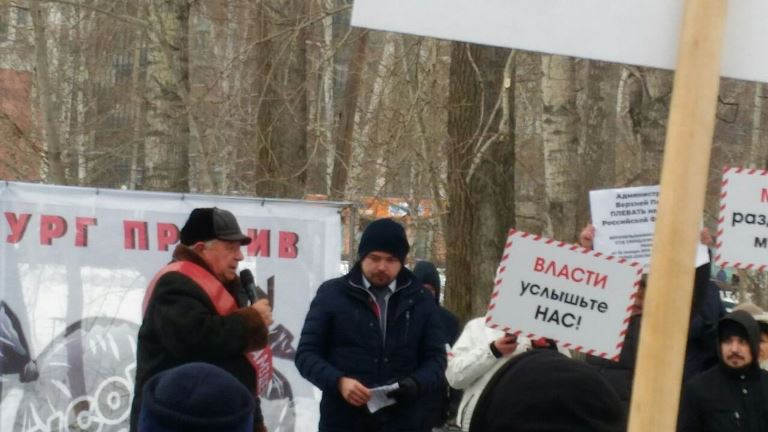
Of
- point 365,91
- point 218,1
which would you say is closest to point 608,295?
point 218,1

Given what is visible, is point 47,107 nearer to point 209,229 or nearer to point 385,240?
point 385,240

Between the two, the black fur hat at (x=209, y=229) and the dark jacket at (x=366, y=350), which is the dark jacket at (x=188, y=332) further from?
the dark jacket at (x=366, y=350)

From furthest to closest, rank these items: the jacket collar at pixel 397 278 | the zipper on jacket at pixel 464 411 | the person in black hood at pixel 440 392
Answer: the person in black hood at pixel 440 392 → the zipper on jacket at pixel 464 411 → the jacket collar at pixel 397 278

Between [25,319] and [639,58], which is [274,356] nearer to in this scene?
[25,319]

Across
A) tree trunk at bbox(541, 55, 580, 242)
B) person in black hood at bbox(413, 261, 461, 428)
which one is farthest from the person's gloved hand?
tree trunk at bbox(541, 55, 580, 242)

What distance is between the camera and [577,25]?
83.6 inches

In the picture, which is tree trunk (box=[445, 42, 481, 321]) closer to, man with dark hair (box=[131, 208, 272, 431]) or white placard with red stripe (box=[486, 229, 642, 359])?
white placard with red stripe (box=[486, 229, 642, 359])

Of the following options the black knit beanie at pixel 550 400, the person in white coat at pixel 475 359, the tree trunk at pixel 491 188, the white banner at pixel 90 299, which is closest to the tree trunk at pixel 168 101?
the tree trunk at pixel 491 188

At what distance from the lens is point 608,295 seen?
5.72 m

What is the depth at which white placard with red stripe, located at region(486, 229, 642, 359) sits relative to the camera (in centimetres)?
569

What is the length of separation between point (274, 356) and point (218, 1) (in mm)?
9014

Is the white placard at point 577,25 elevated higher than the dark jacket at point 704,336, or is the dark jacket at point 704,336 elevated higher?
the white placard at point 577,25

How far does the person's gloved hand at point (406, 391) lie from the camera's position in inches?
232

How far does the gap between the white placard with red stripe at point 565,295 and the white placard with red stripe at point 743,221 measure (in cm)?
106
